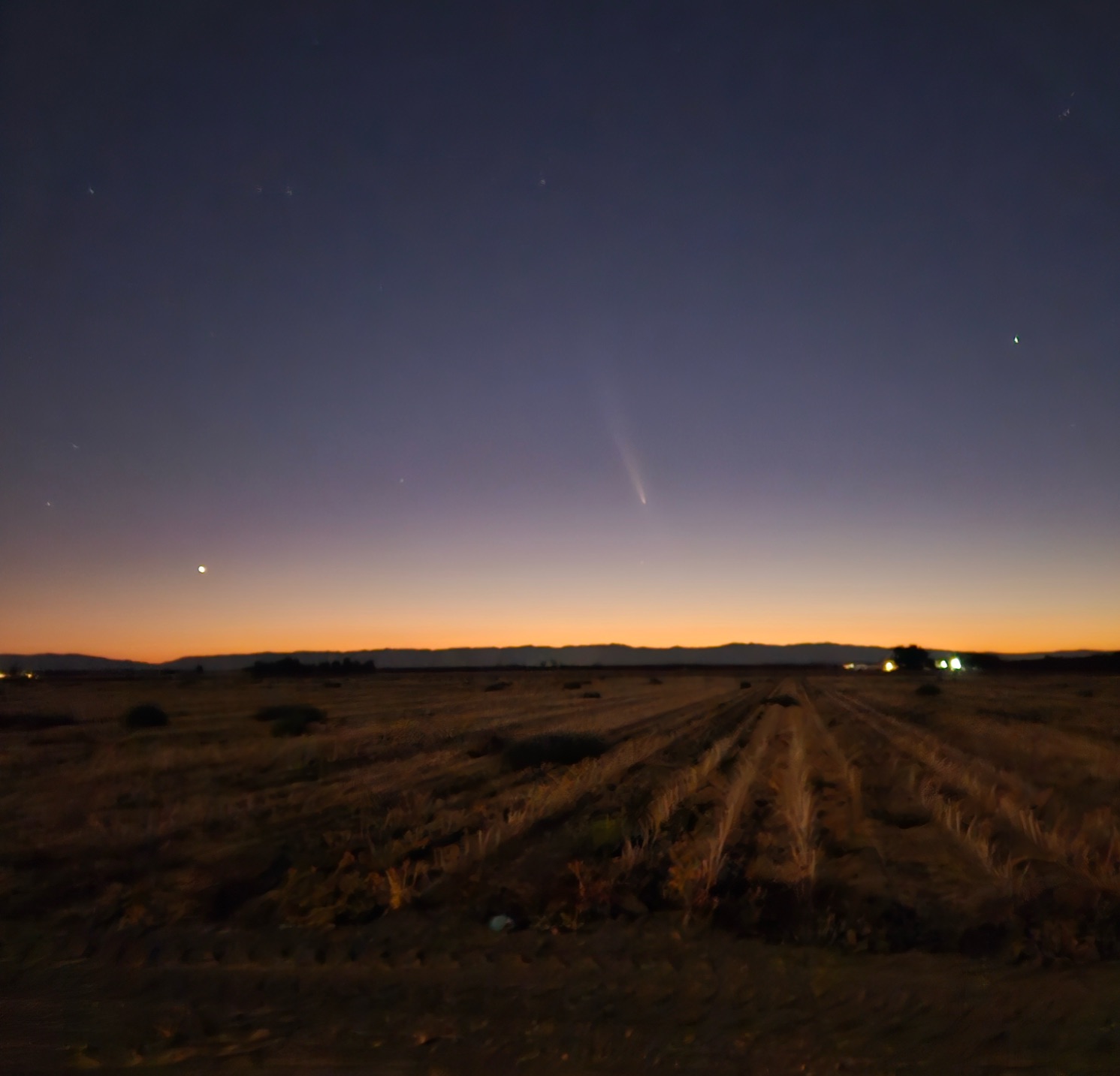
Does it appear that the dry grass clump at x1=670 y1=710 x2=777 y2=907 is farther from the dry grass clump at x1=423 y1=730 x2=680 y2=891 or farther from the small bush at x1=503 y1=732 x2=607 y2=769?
the small bush at x1=503 y1=732 x2=607 y2=769

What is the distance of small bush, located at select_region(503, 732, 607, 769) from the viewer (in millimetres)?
25812

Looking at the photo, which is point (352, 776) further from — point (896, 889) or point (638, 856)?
point (896, 889)

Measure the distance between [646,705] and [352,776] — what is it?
3739 cm

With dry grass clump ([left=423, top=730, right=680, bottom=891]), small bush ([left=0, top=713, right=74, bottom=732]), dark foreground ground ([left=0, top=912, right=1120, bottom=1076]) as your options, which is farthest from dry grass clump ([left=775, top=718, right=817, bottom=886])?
small bush ([left=0, top=713, right=74, bottom=732])

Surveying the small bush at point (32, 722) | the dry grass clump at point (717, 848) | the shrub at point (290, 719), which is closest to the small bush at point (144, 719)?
the small bush at point (32, 722)

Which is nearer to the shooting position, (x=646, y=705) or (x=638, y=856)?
(x=638, y=856)

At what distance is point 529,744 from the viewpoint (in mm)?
26578

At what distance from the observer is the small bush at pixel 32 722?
42719 mm

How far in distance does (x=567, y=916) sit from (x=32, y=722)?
4573 centimetres

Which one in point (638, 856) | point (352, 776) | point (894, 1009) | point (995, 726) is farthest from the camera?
point (995, 726)

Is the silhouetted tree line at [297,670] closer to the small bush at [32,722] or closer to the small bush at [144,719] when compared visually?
→ the small bush at [32,722]

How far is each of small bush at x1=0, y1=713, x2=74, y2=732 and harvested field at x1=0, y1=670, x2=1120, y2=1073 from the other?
21.6 metres

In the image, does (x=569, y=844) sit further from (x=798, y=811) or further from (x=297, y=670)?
(x=297, y=670)

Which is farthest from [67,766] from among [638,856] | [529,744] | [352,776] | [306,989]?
[306,989]
